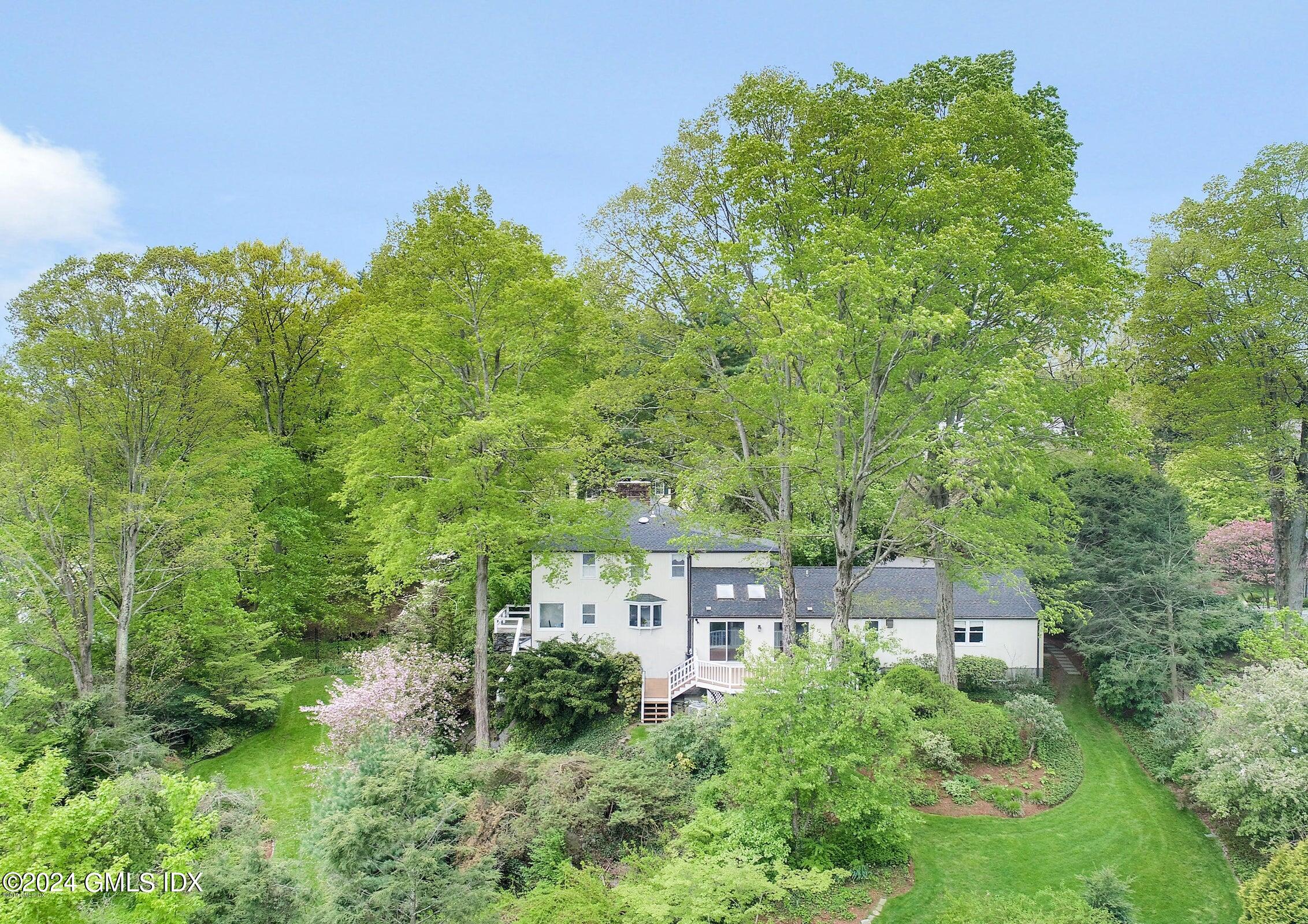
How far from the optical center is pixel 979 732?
55.9ft

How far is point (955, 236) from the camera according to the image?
13750mm

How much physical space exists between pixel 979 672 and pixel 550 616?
13320mm

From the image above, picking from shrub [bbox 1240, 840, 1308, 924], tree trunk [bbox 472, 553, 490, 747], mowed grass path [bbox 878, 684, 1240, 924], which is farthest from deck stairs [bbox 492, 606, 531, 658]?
shrub [bbox 1240, 840, 1308, 924]

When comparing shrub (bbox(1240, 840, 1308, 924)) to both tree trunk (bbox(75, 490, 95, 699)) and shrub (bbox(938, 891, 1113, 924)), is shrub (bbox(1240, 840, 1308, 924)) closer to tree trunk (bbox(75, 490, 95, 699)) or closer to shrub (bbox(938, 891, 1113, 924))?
Answer: shrub (bbox(938, 891, 1113, 924))

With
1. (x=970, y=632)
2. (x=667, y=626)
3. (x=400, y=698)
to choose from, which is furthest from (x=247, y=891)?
(x=970, y=632)

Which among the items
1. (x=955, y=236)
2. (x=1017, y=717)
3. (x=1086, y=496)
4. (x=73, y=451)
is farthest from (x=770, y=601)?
(x=73, y=451)

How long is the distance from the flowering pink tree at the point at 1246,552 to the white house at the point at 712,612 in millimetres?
7325

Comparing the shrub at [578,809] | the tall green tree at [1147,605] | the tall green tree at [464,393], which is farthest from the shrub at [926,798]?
the tall green tree at [464,393]

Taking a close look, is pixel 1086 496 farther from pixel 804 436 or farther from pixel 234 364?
pixel 234 364

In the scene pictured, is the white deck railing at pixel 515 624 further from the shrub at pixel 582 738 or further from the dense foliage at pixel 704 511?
the shrub at pixel 582 738

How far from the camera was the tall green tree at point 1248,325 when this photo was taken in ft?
62.7

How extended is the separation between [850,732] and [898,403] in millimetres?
6601

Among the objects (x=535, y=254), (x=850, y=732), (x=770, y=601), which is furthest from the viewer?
(x=770, y=601)

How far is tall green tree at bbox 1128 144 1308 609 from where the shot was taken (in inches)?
752
